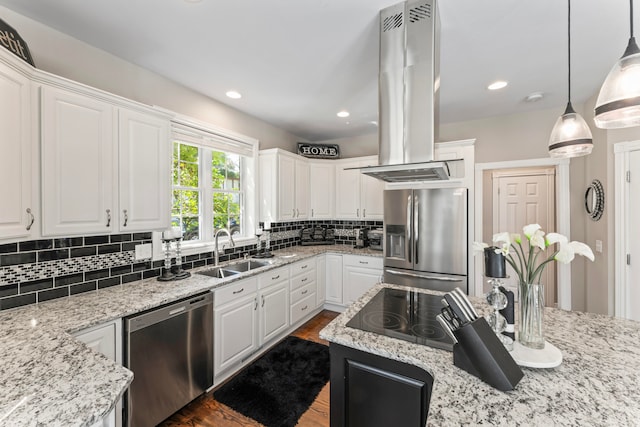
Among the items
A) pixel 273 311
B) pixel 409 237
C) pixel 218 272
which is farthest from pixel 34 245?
pixel 409 237

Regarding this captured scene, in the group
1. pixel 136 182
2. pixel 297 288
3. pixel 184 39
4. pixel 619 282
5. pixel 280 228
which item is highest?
pixel 184 39

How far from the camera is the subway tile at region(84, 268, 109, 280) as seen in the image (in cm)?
187

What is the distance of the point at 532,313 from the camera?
1040 millimetres

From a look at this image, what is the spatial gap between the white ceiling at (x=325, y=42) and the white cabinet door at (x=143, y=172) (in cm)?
57

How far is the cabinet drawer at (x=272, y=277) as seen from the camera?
2.63 meters

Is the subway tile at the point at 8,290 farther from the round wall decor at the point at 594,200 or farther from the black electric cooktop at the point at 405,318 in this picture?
the round wall decor at the point at 594,200

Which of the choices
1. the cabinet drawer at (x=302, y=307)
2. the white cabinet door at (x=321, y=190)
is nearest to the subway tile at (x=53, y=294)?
the cabinet drawer at (x=302, y=307)

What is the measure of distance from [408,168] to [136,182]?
1868 millimetres

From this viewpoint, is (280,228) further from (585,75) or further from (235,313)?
(585,75)

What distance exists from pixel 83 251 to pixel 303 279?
2121mm

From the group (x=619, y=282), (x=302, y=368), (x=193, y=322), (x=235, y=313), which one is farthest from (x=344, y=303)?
(x=619, y=282)

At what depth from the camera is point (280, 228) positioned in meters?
3.92

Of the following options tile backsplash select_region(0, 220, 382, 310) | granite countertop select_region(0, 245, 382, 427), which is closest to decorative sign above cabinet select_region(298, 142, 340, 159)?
tile backsplash select_region(0, 220, 382, 310)

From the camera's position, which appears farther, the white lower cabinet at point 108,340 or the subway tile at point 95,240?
the subway tile at point 95,240
